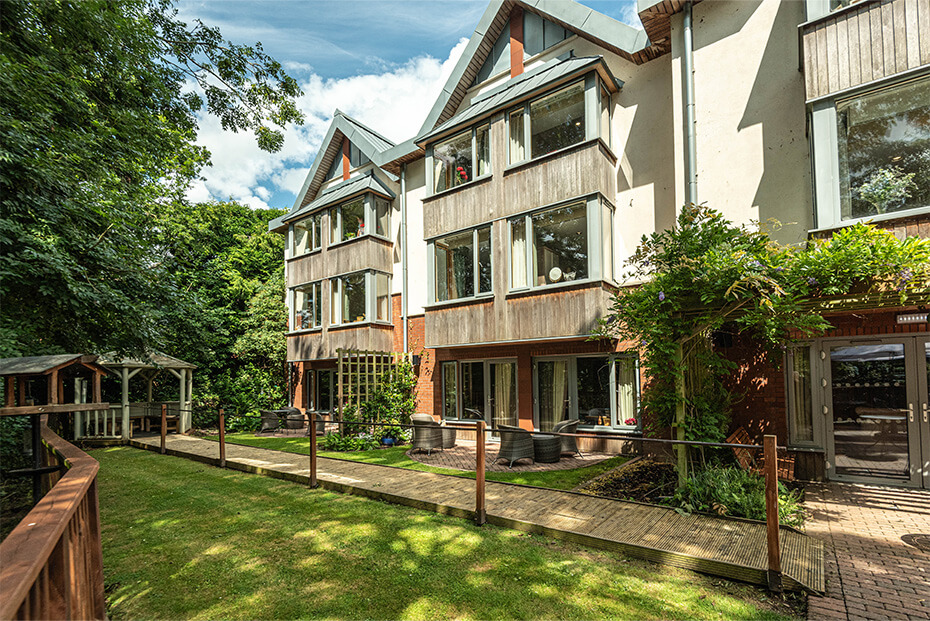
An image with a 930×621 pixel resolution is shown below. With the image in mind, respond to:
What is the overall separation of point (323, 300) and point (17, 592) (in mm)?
14920

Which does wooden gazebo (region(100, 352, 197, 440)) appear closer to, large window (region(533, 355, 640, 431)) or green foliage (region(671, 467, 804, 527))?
large window (region(533, 355, 640, 431))

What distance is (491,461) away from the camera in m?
9.19

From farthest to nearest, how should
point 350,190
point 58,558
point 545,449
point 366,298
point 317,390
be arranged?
point 317,390
point 350,190
point 366,298
point 545,449
point 58,558

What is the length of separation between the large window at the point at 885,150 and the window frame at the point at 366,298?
11.7 metres

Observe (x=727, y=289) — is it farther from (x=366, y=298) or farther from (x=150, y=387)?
(x=150, y=387)

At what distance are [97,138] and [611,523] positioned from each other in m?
8.75

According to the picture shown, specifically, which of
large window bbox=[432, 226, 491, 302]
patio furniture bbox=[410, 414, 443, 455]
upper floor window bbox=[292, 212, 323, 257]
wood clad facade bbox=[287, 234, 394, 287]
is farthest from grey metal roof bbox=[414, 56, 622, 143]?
patio furniture bbox=[410, 414, 443, 455]

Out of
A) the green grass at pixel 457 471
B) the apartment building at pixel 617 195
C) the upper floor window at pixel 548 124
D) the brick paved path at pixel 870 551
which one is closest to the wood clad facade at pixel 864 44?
the apartment building at pixel 617 195

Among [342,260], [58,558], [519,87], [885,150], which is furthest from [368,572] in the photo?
[342,260]

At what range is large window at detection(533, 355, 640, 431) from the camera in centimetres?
988

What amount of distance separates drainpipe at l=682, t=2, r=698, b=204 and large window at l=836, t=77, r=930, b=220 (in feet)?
7.23

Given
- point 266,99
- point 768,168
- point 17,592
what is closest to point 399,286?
point 266,99

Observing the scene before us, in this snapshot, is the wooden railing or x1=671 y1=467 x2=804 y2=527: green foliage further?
x1=671 y1=467 x2=804 y2=527: green foliage

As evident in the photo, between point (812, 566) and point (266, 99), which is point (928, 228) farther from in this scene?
point (266, 99)
